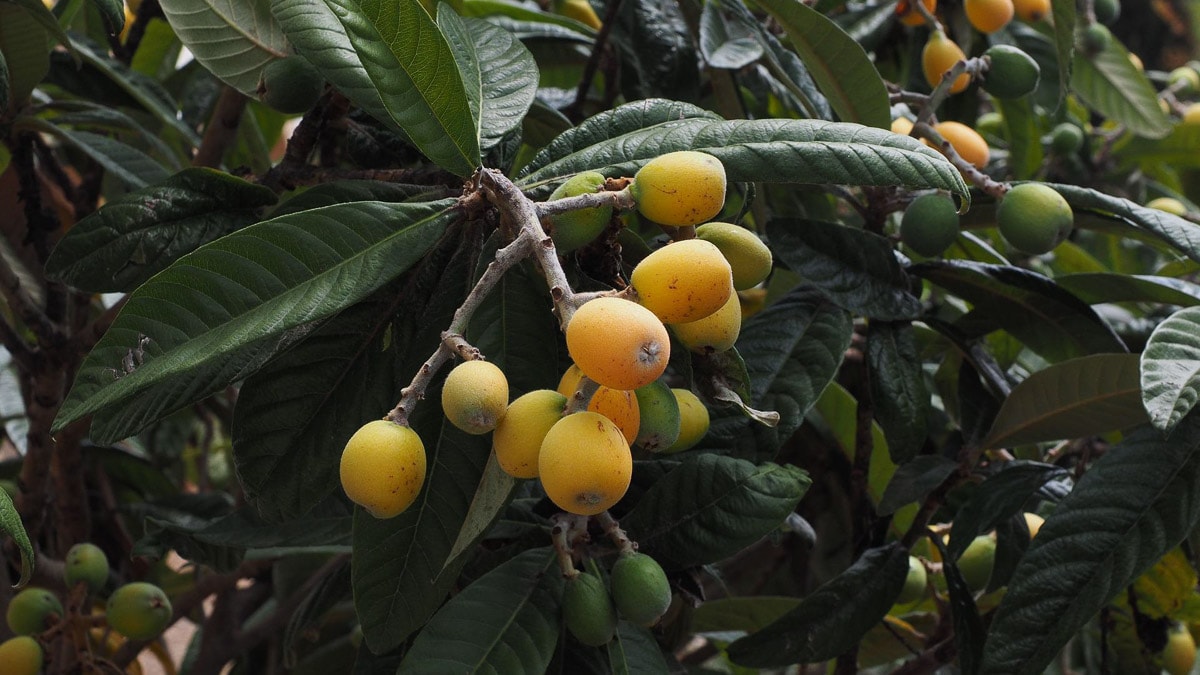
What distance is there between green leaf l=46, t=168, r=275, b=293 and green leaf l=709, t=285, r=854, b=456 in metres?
0.46

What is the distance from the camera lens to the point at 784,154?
74 centimetres

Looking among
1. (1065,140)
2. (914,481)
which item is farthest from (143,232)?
(1065,140)

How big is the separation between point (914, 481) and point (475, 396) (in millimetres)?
654

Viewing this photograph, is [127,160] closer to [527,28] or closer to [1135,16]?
[527,28]

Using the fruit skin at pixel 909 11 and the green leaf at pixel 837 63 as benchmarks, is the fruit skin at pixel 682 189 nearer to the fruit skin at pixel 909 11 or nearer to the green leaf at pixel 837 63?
the green leaf at pixel 837 63

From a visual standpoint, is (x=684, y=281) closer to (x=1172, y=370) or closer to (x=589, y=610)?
(x=589, y=610)

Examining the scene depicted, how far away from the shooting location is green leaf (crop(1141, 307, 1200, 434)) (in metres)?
0.78

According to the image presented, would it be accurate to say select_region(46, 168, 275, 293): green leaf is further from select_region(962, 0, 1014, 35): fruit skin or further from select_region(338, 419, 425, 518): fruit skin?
select_region(962, 0, 1014, 35): fruit skin

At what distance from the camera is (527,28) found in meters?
1.45

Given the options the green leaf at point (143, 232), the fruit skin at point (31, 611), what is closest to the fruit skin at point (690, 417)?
the green leaf at point (143, 232)

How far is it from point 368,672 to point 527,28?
84 cm

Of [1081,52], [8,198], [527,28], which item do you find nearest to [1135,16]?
[1081,52]

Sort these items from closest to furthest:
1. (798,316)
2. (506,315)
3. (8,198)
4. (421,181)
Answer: (506,315) → (421,181) → (798,316) → (8,198)

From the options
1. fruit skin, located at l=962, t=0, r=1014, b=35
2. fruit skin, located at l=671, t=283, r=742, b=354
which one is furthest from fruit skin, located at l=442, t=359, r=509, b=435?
fruit skin, located at l=962, t=0, r=1014, b=35
